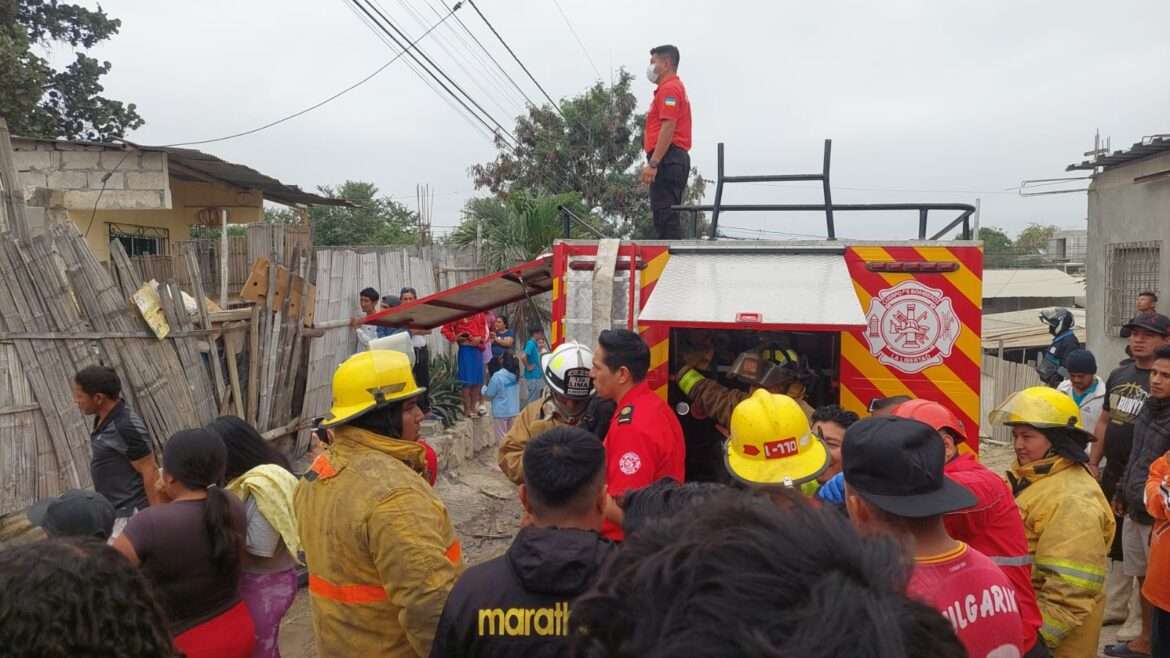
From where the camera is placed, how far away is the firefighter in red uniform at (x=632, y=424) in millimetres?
3936

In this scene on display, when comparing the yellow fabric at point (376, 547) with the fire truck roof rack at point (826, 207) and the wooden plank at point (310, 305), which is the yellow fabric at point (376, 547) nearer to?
the fire truck roof rack at point (826, 207)

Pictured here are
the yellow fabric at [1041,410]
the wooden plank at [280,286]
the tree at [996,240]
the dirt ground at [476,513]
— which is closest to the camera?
the yellow fabric at [1041,410]

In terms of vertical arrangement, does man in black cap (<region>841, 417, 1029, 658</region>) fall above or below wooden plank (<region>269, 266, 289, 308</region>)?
below

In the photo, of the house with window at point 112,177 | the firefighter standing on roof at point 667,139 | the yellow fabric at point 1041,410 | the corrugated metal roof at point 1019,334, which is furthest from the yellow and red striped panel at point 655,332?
the corrugated metal roof at point 1019,334

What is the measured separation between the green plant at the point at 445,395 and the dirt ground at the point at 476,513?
619 millimetres

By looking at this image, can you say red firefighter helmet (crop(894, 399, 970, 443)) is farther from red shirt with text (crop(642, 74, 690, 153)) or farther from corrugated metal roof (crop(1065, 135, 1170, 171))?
corrugated metal roof (crop(1065, 135, 1170, 171))

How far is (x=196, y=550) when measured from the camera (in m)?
3.17

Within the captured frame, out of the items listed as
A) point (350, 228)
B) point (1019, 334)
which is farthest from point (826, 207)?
point (350, 228)

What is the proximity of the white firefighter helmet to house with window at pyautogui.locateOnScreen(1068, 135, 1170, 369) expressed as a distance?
1108 cm

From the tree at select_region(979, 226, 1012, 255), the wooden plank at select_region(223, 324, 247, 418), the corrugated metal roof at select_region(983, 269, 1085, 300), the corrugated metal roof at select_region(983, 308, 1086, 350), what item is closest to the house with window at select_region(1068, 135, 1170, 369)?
the corrugated metal roof at select_region(983, 308, 1086, 350)

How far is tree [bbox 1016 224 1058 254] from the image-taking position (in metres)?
68.3

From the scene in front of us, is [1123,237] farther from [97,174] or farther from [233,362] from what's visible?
[97,174]

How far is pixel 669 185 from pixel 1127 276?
10.5m

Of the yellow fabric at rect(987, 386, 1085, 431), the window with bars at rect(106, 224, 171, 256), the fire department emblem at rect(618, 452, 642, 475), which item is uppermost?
the window with bars at rect(106, 224, 171, 256)
